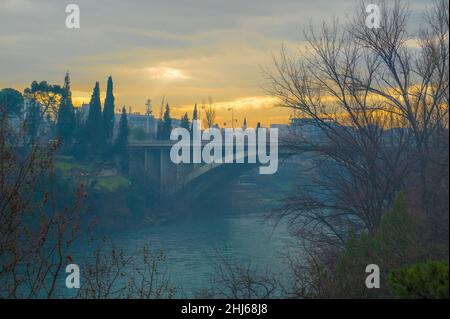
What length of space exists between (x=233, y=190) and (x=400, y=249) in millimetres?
29526

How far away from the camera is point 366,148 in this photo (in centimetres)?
930

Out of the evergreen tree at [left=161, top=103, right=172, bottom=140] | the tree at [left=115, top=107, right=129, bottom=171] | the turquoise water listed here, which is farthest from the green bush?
the evergreen tree at [left=161, top=103, right=172, bottom=140]

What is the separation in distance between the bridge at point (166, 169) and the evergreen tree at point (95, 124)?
2.35 metres

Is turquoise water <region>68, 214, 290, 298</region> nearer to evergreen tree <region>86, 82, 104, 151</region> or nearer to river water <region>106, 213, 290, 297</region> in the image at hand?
river water <region>106, 213, 290, 297</region>

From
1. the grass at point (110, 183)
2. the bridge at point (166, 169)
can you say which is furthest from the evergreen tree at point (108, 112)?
the grass at point (110, 183)

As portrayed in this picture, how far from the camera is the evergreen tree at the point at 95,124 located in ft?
100

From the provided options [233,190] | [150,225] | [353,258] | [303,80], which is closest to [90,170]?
[150,225]

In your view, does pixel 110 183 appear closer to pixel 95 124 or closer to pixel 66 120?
pixel 95 124

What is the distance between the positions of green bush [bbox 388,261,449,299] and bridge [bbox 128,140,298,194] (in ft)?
88.1

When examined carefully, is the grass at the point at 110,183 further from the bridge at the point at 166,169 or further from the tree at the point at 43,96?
the tree at the point at 43,96

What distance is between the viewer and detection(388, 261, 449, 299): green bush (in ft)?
12.0

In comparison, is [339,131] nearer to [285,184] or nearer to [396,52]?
[396,52]

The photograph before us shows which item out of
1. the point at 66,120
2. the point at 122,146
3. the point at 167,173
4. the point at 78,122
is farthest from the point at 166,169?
the point at 66,120
